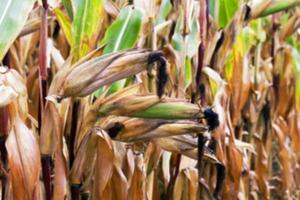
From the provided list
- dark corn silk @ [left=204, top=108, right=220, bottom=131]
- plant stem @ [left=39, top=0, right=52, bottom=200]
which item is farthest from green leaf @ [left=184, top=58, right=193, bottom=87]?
plant stem @ [left=39, top=0, right=52, bottom=200]

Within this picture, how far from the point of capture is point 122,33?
3.36 feet

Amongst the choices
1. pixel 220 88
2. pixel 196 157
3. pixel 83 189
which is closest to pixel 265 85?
pixel 220 88

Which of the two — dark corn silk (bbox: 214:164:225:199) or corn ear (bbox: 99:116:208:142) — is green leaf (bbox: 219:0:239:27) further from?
corn ear (bbox: 99:116:208:142)

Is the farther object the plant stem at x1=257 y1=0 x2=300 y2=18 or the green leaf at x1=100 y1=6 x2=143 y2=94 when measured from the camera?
the plant stem at x1=257 y1=0 x2=300 y2=18

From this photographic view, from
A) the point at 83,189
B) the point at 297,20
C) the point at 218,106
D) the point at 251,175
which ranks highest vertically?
the point at 297,20

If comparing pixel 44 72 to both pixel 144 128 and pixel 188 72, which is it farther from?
pixel 188 72

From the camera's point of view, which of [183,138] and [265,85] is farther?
[265,85]

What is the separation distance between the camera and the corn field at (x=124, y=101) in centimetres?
82

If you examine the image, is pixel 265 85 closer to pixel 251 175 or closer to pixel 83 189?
pixel 251 175

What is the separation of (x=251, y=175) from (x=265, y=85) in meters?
0.26

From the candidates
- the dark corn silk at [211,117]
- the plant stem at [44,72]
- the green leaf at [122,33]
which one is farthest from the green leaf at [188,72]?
the plant stem at [44,72]

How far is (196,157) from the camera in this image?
3.29 feet

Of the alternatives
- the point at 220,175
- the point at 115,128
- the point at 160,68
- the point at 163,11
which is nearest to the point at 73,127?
the point at 115,128

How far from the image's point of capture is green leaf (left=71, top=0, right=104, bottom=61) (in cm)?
90
